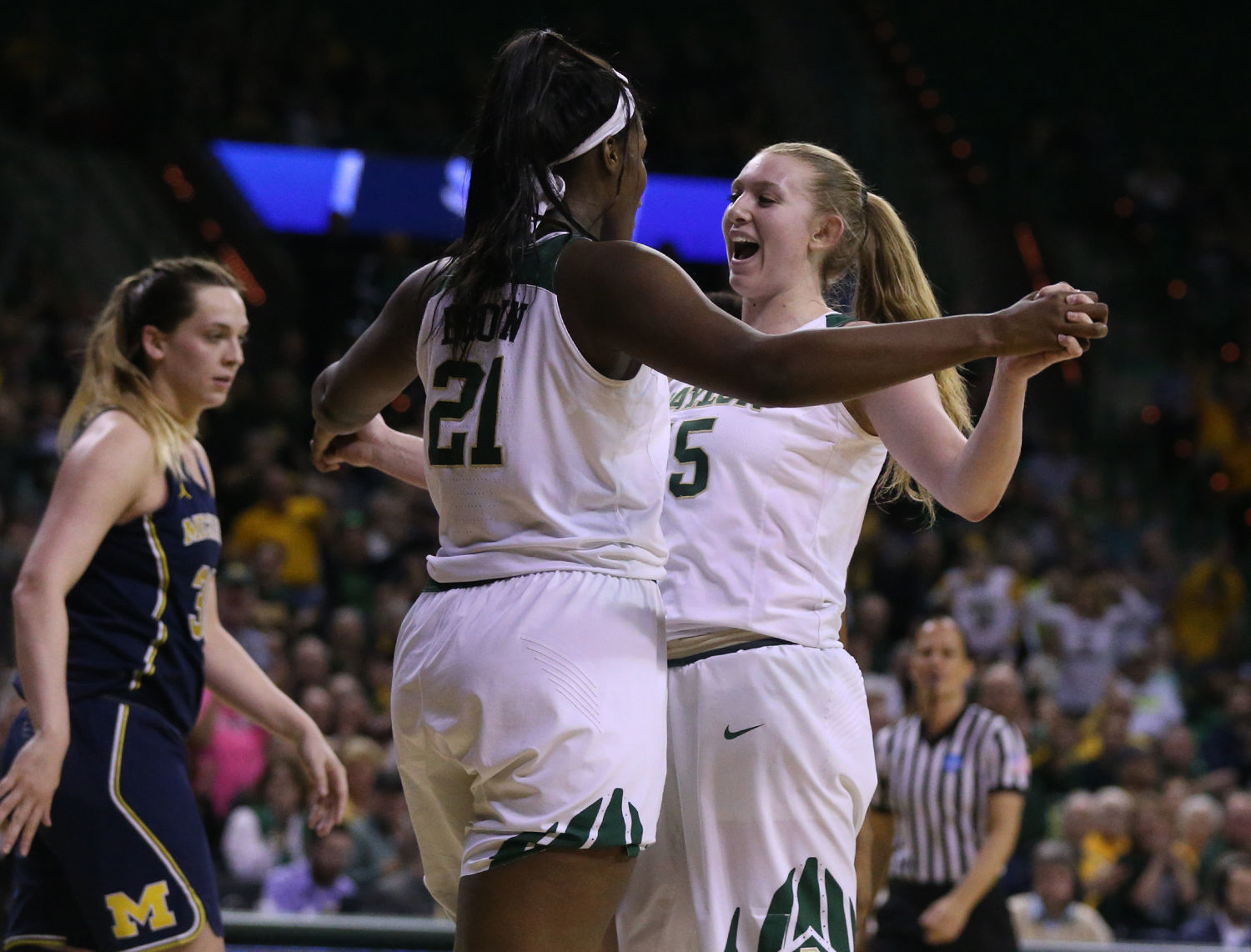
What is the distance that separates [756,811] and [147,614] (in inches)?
53.4

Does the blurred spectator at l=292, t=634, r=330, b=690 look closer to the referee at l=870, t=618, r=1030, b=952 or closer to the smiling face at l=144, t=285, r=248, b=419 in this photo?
the referee at l=870, t=618, r=1030, b=952

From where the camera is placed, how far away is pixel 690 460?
2.90 metres

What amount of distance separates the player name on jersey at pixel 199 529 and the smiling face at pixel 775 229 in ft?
4.09

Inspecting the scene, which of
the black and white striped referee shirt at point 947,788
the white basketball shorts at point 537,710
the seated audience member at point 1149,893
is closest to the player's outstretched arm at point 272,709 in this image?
the white basketball shorts at point 537,710

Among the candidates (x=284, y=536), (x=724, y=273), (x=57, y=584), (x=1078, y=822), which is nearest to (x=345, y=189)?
(x=724, y=273)

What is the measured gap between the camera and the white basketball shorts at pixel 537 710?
6.87 feet

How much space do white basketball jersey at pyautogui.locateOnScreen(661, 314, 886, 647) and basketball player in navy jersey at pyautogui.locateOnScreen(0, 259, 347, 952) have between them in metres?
1.08

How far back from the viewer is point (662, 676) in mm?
2279

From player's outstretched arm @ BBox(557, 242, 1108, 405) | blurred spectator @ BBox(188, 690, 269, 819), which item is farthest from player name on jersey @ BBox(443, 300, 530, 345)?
blurred spectator @ BBox(188, 690, 269, 819)

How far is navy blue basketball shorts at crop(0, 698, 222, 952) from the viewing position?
2.97m

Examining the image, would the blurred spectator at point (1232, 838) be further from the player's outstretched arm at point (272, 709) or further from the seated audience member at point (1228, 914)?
the player's outstretched arm at point (272, 709)

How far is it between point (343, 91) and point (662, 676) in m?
11.2

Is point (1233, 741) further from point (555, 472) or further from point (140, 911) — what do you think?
point (555, 472)

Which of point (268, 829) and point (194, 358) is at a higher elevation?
point (194, 358)
